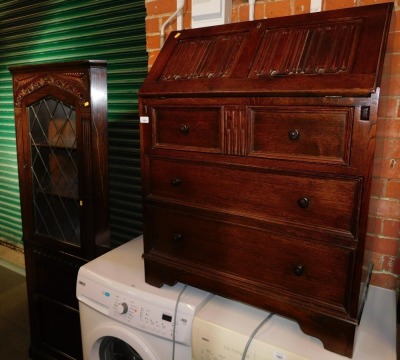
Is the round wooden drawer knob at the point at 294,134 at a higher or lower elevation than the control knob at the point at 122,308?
higher

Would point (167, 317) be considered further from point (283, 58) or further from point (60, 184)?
point (60, 184)

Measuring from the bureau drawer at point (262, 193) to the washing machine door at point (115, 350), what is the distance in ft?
2.59

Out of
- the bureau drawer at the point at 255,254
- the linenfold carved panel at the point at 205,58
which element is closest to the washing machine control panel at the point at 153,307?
the bureau drawer at the point at 255,254

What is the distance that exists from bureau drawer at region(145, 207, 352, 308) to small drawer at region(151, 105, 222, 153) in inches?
10.8

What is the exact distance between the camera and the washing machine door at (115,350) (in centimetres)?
162

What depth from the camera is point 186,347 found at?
4.29 ft

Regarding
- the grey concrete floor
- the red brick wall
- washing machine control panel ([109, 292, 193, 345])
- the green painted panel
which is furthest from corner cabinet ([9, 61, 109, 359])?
the red brick wall

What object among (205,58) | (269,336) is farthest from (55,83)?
(269,336)

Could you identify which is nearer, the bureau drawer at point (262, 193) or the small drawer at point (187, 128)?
the bureau drawer at point (262, 193)

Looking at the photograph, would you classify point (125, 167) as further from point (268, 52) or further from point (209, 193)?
point (268, 52)

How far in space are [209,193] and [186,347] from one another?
0.62 metres

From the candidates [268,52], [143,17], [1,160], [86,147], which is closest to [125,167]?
[86,147]

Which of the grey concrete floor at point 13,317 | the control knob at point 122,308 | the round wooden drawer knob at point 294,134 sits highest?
the round wooden drawer knob at point 294,134

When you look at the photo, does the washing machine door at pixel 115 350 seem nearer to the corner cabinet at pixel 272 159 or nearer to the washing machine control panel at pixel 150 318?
the washing machine control panel at pixel 150 318
